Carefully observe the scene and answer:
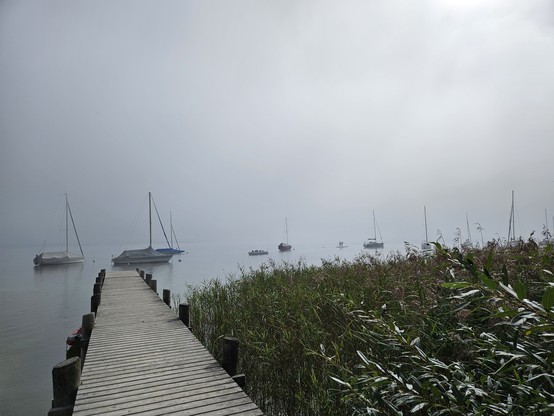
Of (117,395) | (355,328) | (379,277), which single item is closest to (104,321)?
(117,395)

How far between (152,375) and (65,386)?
3.66 ft

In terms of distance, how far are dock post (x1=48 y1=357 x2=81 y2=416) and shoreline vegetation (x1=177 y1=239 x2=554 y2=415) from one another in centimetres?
278

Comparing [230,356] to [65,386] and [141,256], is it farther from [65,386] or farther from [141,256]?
[141,256]

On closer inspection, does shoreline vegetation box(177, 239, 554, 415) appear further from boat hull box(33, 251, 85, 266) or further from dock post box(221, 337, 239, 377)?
boat hull box(33, 251, 85, 266)

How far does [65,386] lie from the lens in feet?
12.5

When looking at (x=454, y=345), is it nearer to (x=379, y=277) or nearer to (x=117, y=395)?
(x=379, y=277)

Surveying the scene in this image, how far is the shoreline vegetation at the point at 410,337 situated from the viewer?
199 cm

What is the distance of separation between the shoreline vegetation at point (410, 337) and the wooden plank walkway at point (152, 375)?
113cm

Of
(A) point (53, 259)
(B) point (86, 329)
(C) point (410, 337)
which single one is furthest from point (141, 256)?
(C) point (410, 337)

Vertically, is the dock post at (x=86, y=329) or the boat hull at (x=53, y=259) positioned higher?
the dock post at (x=86, y=329)

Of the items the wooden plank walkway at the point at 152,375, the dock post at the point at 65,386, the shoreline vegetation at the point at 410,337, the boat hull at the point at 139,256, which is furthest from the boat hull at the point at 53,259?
the dock post at the point at 65,386

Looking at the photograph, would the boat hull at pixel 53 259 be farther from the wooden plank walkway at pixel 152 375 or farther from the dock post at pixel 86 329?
the dock post at pixel 86 329

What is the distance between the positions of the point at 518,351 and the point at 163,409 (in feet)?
11.4

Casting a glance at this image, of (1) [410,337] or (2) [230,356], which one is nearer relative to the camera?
(1) [410,337]
